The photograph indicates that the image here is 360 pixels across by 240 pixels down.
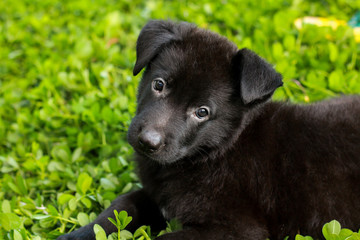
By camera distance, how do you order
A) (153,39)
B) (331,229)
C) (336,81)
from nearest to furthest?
1. (331,229)
2. (153,39)
3. (336,81)

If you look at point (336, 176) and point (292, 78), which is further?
point (292, 78)

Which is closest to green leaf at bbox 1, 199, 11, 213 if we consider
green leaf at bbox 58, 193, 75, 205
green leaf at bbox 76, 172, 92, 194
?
green leaf at bbox 58, 193, 75, 205

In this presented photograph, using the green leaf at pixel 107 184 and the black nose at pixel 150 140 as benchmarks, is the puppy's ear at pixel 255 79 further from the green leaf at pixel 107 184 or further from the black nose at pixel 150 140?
the green leaf at pixel 107 184

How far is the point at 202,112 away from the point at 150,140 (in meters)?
0.43

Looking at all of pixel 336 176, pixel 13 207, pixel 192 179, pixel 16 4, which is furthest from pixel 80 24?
pixel 336 176

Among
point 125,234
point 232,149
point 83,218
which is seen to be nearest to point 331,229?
point 232,149

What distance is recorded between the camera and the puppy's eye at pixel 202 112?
3.16 metres

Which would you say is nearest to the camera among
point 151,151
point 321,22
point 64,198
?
point 151,151

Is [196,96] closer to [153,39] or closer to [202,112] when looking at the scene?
[202,112]

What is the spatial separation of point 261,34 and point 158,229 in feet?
9.13

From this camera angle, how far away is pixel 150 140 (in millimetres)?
2994

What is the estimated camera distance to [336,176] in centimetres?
309

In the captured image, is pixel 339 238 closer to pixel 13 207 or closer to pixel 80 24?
pixel 13 207

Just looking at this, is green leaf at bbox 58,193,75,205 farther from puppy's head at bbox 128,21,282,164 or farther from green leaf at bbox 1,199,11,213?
puppy's head at bbox 128,21,282,164
